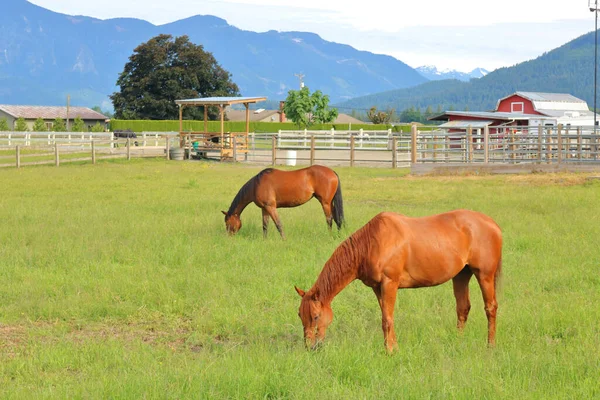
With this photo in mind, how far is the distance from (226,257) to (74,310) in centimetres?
286

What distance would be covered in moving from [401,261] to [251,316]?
210 centimetres

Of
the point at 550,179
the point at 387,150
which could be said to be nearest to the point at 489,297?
the point at 550,179

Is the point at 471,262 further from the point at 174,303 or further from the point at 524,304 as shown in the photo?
the point at 174,303

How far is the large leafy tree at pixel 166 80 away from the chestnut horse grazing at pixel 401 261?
74975 millimetres

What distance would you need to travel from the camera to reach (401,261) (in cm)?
578

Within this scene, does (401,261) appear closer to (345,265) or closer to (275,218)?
(345,265)

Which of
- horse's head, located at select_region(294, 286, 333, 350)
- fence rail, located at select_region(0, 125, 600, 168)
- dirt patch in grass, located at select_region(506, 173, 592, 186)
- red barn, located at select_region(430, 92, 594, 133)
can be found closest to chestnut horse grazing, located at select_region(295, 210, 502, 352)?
horse's head, located at select_region(294, 286, 333, 350)

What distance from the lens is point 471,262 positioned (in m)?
6.11

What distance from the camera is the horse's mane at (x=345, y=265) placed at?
580 cm

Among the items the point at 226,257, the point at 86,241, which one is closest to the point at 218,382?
the point at 226,257

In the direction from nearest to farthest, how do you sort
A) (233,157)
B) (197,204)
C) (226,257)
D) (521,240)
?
(226,257) → (521,240) → (197,204) → (233,157)

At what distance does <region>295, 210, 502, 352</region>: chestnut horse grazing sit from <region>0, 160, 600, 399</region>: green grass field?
0.29 meters

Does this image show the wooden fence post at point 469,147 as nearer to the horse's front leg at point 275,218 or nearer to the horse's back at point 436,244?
the horse's front leg at point 275,218

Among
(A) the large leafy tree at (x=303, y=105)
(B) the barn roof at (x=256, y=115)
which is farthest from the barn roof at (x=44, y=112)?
(A) the large leafy tree at (x=303, y=105)
